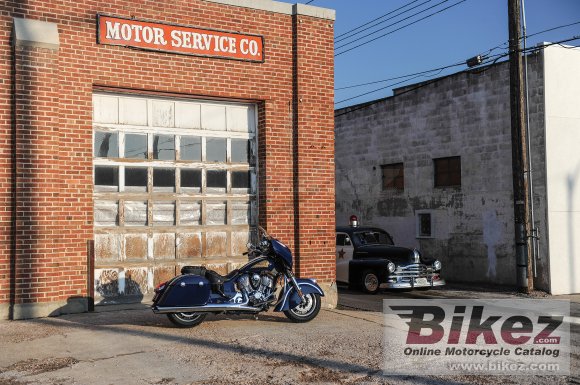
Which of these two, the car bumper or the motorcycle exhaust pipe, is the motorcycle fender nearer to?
the motorcycle exhaust pipe

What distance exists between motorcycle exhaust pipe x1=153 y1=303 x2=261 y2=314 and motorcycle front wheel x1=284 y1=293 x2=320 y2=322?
2.13ft

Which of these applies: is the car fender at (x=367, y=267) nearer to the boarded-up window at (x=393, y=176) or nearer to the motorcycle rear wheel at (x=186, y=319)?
the boarded-up window at (x=393, y=176)

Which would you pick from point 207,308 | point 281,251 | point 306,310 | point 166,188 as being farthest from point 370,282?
point 207,308

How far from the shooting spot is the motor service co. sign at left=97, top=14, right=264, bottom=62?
10828mm

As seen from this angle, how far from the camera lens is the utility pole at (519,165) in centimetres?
1592

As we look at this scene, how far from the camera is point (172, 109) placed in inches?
458

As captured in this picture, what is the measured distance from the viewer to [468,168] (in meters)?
19.2

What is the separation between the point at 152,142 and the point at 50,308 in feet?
10.7

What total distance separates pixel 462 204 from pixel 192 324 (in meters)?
11.9

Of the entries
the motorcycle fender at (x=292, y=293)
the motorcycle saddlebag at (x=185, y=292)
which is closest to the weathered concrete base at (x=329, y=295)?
the motorcycle fender at (x=292, y=293)

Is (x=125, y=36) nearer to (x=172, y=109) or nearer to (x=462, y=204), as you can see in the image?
(x=172, y=109)

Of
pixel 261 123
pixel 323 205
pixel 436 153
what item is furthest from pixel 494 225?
pixel 261 123

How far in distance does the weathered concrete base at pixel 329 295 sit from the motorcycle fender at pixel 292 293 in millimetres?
2099

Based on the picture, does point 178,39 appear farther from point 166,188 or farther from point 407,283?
point 407,283
